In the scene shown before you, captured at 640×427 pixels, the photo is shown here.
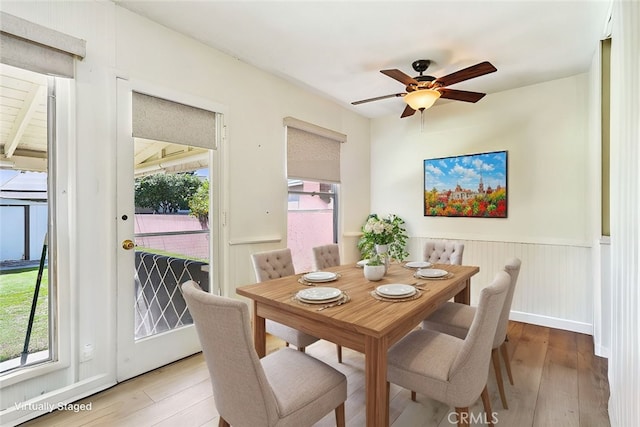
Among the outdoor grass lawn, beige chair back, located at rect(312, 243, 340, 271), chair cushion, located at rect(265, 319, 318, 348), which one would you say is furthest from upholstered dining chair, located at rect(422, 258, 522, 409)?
the outdoor grass lawn

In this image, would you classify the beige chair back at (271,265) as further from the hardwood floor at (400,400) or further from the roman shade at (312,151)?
the roman shade at (312,151)

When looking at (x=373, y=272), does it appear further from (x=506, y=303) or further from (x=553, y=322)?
(x=553, y=322)

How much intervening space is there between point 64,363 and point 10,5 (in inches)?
86.4

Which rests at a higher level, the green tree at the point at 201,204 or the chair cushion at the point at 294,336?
the green tree at the point at 201,204

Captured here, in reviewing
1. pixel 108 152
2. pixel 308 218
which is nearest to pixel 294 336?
pixel 108 152

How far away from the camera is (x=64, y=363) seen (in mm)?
1998

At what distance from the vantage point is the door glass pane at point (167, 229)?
94.6 inches

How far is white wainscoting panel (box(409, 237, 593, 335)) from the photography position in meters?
3.21

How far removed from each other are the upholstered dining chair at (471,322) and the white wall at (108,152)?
5.90ft

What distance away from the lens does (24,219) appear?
192cm

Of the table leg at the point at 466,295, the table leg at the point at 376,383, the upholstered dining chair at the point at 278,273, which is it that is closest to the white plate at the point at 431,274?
the table leg at the point at 466,295

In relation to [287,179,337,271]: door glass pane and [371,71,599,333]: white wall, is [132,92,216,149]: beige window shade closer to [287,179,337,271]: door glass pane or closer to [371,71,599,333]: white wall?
[287,179,337,271]: door glass pane

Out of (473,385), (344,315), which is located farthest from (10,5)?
(473,385)

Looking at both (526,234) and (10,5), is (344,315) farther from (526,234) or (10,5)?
(526,234)
